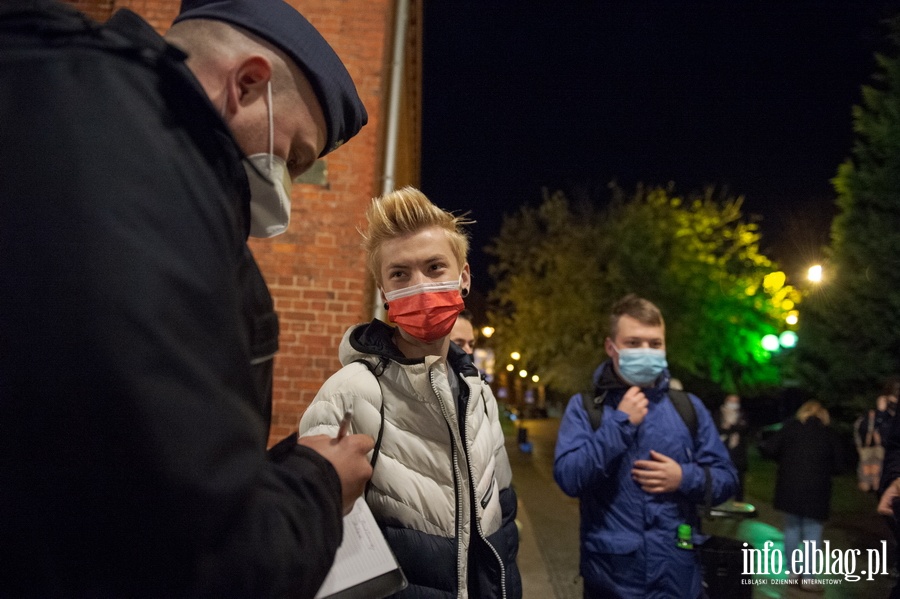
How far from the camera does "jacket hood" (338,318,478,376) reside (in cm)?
209

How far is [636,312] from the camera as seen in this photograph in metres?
3.45

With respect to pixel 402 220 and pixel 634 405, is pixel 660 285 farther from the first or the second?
pixel 402 220

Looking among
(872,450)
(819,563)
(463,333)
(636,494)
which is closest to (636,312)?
(636,494)

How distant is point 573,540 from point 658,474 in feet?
18.9

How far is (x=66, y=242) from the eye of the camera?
701 millimetres

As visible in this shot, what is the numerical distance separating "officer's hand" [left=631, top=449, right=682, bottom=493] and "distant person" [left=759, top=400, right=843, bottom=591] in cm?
462

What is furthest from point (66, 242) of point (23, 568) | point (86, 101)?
point (23, 568)

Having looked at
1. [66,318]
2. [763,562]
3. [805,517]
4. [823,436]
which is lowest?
[763,562]

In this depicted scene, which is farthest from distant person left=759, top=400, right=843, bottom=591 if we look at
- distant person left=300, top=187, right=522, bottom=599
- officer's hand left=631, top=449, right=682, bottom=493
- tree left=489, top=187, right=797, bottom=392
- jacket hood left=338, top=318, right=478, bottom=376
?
tree left=489, top=187, right=797, bottom=392

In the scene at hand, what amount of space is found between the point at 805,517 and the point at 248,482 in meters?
7.48

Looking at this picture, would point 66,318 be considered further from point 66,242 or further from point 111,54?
point 111,54

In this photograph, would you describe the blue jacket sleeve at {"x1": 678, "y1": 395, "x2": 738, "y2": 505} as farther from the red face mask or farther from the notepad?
the notepad

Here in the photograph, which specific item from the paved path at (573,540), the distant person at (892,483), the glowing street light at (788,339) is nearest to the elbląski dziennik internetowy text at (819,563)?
the paved path at (573,540)

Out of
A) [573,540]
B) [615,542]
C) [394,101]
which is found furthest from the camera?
[573,540]
